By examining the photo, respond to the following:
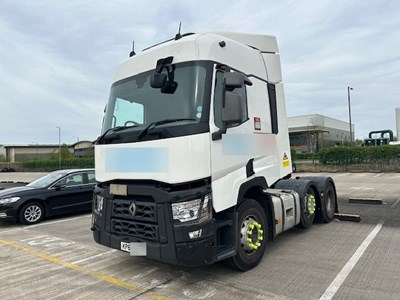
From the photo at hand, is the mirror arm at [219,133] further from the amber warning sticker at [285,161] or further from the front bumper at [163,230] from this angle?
the amber warning sticker at [285,161]

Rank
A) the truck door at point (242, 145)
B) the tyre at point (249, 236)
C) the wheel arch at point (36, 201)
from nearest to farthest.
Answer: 1. the truck door at point (242, 145)
2. the tyre at point (249, 236)
3. the wheel arch at point (36, 201)

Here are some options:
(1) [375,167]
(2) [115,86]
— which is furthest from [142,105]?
(1) [375,167]

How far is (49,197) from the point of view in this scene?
29.8 ft

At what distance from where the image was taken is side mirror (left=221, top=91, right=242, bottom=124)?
3973 millimetres

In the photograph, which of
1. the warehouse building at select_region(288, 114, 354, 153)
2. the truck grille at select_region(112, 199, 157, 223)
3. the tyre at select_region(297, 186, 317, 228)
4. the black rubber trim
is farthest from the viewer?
the warehouse building at select_region(288, 114, 354, 153)

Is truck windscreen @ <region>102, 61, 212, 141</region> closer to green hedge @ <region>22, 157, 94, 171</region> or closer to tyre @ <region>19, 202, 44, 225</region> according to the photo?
tyre @ <region>19, 202, 44, 225</region>

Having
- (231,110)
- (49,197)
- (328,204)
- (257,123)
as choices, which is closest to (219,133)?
(231,110)

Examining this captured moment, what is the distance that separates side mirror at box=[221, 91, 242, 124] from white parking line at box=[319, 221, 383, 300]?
2.27 m

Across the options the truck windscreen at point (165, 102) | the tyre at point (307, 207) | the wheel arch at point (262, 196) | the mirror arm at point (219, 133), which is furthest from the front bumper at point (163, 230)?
the tyre at point (307, 207)

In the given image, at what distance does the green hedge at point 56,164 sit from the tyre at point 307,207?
133 feet

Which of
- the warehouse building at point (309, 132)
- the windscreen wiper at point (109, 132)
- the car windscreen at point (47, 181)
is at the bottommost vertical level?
the car windscreen at point (47, 181)

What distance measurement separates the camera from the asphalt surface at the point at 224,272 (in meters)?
3.89

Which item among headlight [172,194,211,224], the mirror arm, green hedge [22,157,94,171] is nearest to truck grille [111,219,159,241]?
headlight [172,194,211,224]

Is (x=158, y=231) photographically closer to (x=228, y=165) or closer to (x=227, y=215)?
(x=227, y=215)
